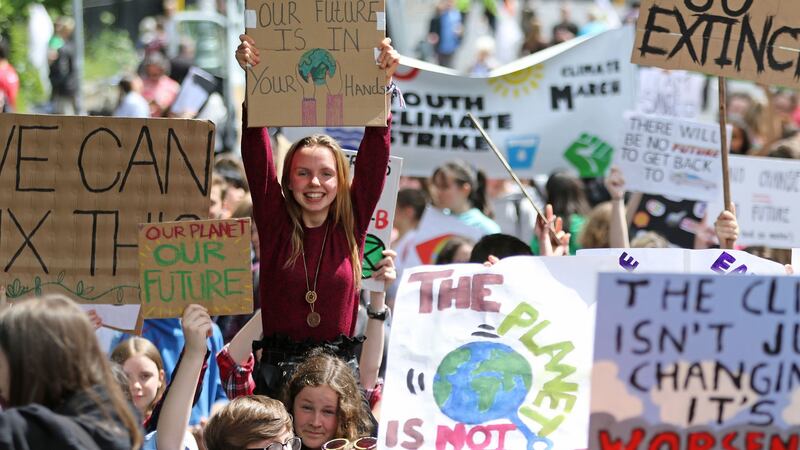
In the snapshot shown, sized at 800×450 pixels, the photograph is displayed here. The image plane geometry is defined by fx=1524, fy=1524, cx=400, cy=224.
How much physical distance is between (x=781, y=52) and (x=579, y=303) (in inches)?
74.0

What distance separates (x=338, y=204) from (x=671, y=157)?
3.58 m

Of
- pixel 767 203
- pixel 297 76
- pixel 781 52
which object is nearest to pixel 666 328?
pixel 297 76

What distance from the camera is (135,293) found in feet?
17.5

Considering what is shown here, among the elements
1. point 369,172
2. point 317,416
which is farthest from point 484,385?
point 369,172

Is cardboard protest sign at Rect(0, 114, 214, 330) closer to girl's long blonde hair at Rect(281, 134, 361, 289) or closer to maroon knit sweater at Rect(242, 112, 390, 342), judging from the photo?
maroon knit sweater at Rect(242, 112, 390, 342)

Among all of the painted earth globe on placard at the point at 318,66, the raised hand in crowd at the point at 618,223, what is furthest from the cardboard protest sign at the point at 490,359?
the raised hand in crowd at the point at 618,223

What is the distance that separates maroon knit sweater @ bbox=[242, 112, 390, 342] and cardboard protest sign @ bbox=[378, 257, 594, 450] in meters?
0.39

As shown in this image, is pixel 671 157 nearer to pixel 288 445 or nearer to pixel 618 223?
pixel 618 223

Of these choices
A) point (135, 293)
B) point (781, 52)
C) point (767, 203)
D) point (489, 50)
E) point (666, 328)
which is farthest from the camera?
point (489, 50)

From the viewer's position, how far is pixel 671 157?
338 inches

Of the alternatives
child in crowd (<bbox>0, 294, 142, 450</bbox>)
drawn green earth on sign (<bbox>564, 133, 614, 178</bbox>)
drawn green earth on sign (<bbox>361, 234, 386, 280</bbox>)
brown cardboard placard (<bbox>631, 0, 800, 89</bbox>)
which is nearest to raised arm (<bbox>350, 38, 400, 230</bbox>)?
drawn green earth on sign (<bbox>361, 234, 386, 280</bbox>)

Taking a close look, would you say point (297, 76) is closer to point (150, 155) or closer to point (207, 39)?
point (150, 155)

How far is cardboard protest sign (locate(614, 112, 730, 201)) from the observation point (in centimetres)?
850

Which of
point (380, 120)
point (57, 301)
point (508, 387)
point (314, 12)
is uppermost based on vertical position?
point (314, 12)
